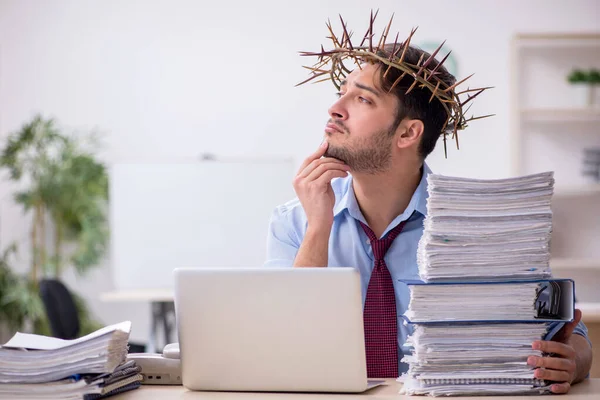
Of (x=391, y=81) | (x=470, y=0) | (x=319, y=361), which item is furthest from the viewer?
(x=470, y=0)

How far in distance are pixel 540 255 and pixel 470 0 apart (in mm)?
3765

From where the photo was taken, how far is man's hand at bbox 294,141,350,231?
1908mm

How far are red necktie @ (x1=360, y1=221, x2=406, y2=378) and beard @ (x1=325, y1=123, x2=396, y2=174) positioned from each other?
0.68 ft

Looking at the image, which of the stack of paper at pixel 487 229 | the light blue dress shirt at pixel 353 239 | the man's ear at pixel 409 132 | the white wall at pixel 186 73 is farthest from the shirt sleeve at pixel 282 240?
the white wall at pixel 186 73

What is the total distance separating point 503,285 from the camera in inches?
53.4

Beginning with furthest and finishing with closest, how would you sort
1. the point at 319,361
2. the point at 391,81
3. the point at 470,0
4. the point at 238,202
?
the point at 470,0 → the point at 238,202 → the point at 391,81 → the point at 319,361

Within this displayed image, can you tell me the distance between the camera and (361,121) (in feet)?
6.55

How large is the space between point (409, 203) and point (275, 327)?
789 millimetres

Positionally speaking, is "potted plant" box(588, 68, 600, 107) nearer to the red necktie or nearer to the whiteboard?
the whiteboard

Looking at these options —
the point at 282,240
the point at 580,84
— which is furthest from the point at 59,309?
the point at 580,84

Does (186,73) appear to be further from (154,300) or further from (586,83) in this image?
(586,83)

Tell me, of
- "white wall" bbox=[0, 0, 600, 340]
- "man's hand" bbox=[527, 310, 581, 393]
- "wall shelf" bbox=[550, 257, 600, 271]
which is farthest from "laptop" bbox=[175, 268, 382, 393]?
"white wall" bbox=[0, 0, 600, 340]

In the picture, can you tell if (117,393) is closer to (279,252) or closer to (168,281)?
(279,252)

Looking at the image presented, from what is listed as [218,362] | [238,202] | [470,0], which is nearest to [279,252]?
[218,362]
